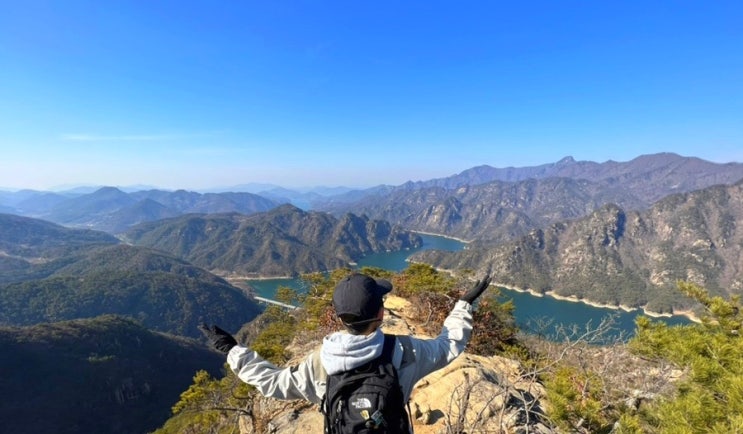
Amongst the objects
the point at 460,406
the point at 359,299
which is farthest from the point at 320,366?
the point at 460,406

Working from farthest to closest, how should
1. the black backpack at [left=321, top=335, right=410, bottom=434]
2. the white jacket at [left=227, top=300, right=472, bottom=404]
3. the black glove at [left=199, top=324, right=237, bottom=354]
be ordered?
the black glove at [left=199, top=324, right=237, bottom=354]
the white jacket at [left=227, top=300, right=472, bottom=404]
the black backpack at [left=321, top=335, right=410, bottom=434]

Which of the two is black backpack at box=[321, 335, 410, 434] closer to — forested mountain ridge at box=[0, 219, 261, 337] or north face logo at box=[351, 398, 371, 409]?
north face logo at box=[351, 398, 371, 409]

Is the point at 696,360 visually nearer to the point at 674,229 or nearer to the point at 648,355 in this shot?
the point at 648,355

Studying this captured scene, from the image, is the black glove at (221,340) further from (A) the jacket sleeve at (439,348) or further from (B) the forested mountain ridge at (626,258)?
(B) the forested mountain ridge at (626,258)

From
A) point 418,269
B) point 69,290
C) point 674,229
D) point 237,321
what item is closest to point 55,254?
point 69,290

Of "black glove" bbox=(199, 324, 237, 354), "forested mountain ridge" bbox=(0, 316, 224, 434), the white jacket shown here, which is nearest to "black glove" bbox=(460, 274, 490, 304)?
the white jacket

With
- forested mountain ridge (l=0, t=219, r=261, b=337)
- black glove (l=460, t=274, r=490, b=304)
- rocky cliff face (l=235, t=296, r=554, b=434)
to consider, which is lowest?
forested mountain ridge (l=0, t=219, r=261, b=337)
